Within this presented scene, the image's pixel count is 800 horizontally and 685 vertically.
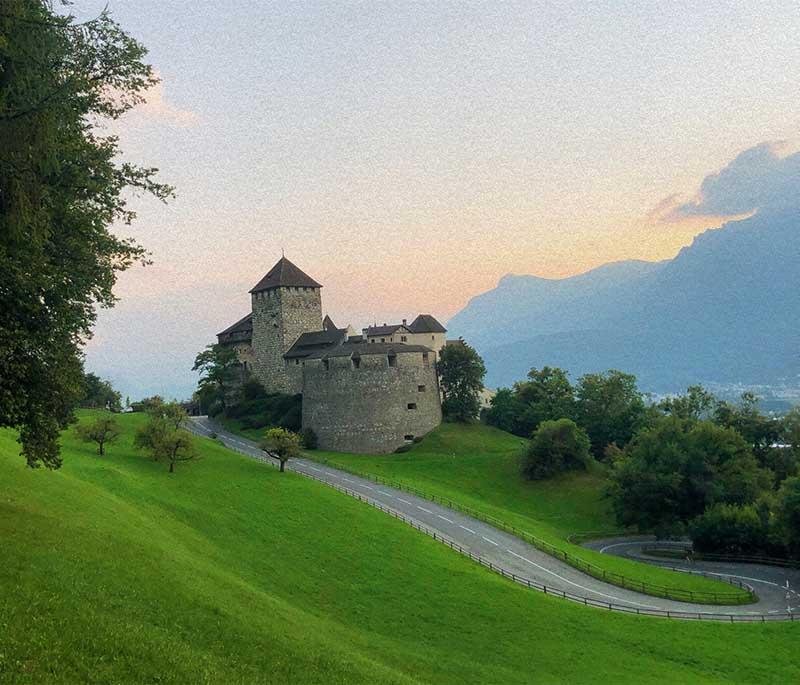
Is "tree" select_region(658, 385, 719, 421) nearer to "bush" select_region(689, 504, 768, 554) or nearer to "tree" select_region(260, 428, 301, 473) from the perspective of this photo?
"bush" select_region(689, 504, 768, 554)

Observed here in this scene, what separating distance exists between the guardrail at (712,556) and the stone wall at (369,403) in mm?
28096

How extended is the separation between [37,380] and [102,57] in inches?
331

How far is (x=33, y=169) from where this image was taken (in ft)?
47.4

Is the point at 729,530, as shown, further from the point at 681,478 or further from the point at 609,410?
the point at 609,410

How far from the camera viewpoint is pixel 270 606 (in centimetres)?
2038

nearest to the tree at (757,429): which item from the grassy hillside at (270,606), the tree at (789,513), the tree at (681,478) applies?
the tree at (681,478)

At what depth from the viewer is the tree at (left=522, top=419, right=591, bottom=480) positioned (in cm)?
6053

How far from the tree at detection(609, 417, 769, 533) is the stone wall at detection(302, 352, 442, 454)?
80.7 ft

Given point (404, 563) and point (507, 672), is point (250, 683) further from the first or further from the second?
point (404, 563)

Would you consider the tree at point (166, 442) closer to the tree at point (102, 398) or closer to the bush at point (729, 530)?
the bush at point (729, 530)

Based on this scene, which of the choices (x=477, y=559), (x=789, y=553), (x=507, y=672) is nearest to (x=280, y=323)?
(x=477, y=559)

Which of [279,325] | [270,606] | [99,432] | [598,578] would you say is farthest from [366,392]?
[270,606]

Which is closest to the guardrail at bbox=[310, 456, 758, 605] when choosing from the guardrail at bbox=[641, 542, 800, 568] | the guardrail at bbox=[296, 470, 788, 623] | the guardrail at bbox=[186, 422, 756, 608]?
the guardrail at bbox=[186, 422, 756, 608]

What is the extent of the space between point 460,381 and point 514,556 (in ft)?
128
